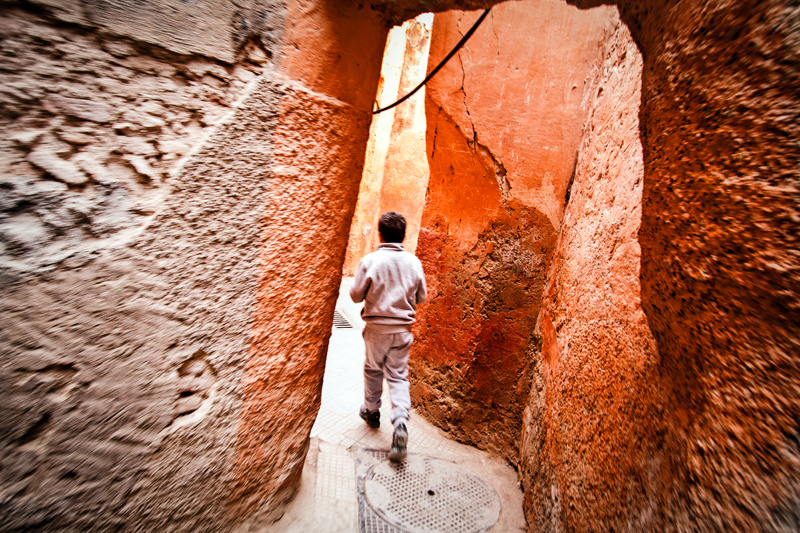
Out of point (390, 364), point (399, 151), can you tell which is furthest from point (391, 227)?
point (399, 151)

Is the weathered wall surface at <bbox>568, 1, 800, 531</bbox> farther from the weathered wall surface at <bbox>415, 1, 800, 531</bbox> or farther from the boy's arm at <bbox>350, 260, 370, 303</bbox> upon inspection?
the boy's arm at <bbox>350, 260, 370, 303</bbox>

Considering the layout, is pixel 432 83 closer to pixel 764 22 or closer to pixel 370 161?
pixel 764 22

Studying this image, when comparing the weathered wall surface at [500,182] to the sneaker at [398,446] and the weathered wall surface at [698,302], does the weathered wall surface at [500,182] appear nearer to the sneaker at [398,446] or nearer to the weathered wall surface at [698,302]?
the sneaker at [398,446]

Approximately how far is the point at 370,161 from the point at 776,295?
680cm

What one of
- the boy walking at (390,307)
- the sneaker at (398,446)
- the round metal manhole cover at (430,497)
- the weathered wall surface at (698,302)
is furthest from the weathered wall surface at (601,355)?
the boy walking at (390,307)

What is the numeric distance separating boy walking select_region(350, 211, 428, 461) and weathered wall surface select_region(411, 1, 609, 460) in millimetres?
400

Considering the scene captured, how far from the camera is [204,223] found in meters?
1.15

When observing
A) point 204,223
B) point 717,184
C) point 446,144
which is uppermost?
point 446,144

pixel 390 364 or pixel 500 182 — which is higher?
pixel 500 182

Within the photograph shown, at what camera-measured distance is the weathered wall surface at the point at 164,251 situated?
2.82ft

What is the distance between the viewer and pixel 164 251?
1.07 metres

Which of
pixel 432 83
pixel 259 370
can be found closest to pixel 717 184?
pixel 259 370

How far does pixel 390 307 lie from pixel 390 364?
0.39 meters

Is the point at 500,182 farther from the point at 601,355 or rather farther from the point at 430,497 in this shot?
the point at 430,497
